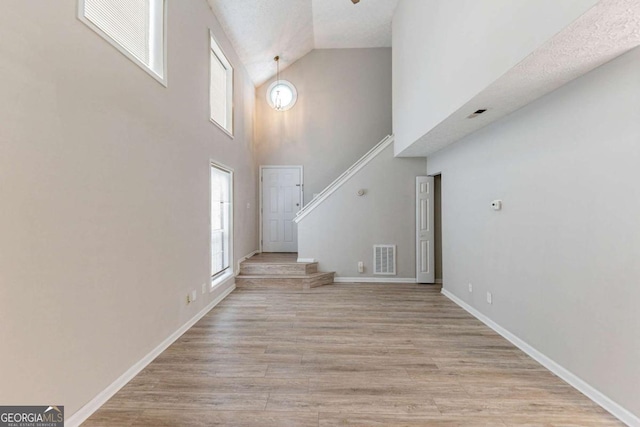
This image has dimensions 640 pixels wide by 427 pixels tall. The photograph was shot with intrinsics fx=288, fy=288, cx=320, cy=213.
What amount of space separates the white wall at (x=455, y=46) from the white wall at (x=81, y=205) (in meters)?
2.90

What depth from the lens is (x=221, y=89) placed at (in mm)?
4875

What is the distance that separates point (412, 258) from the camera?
5.60 meters

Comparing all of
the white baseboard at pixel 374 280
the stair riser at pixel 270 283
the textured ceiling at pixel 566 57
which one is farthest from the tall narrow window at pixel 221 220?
the textured ceiling at pixel 566 57

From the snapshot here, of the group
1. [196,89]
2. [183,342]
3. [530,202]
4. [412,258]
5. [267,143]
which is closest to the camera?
[530,202]

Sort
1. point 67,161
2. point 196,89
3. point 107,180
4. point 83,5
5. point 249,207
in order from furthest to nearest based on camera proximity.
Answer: point 249,207 → point 196,89 → point 107,180 → point 83,5 → point 67,161

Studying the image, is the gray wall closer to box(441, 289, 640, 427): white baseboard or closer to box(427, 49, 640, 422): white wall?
box(427, 49, 640, 422): white wall

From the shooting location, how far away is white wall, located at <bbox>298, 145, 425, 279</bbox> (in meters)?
5.59

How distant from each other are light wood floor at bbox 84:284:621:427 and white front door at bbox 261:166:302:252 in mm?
3217

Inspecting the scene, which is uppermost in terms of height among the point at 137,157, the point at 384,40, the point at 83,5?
the point at 384,40

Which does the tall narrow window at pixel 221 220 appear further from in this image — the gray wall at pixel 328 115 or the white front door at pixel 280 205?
the gray wall at pixel 328 115

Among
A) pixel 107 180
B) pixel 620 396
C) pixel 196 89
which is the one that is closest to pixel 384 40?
pixel 196 89

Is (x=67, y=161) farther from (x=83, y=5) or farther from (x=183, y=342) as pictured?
(x=183, y=342)

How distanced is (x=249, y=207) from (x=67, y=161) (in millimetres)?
4409

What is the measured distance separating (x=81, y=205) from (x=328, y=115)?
5.73m
